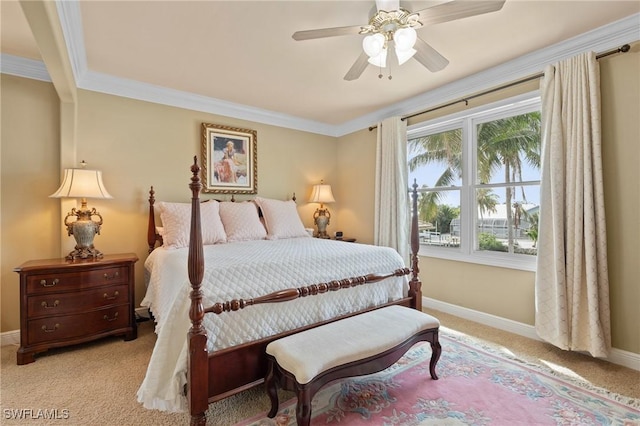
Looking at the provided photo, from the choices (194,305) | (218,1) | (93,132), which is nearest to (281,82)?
(218,1)

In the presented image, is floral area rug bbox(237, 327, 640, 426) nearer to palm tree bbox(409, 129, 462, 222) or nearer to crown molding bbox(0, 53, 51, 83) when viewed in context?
palm tree bbox(409, 129, 462, 222)

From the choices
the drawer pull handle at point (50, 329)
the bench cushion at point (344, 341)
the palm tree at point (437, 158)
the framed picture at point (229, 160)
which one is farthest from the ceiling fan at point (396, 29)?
the drawer pull handle at point (50, 329)

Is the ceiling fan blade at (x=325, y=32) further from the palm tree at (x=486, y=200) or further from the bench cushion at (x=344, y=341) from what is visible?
the palm tree at (x=486, y=200)

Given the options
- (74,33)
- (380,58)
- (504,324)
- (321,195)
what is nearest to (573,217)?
(504,324)

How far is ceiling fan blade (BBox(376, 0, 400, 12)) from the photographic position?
1.83 meters

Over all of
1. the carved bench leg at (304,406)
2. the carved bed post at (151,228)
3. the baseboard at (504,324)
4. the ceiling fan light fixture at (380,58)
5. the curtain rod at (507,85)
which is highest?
the curtain rod at (507,85)

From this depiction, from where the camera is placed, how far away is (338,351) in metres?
1.61

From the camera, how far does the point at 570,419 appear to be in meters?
1.69

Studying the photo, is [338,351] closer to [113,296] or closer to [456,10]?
[456,10]

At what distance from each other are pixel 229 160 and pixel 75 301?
2099 millimetres

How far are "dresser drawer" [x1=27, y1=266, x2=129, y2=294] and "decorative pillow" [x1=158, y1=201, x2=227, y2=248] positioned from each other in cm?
45

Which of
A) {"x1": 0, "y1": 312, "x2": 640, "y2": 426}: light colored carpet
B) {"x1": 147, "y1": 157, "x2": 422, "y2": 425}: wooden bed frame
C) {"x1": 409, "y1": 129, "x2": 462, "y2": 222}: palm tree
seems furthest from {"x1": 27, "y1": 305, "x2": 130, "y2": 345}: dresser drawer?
{"x1": 409, "y1": 129, "x2": 462, "y2": 222}: palm tree

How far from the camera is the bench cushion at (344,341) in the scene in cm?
152

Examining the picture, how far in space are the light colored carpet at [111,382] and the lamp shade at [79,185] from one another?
4.25ft
